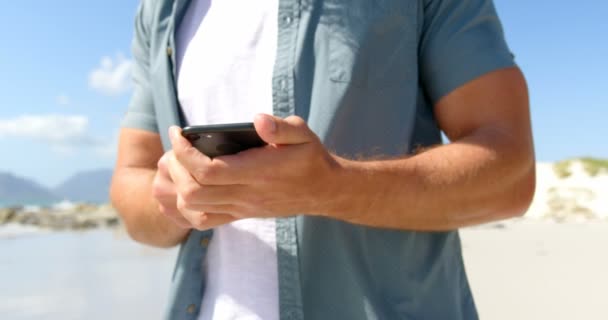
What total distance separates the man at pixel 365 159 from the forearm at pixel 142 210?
0.4 inches

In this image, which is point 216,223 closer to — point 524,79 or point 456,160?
point 456,160

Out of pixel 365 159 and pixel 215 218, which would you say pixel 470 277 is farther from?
pixel 215 218

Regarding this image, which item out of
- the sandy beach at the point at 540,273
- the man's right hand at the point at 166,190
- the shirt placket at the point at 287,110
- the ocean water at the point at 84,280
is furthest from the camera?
the ocean water at the point at 84,280

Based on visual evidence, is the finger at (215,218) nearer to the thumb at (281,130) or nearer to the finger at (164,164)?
the finger at (164,164)

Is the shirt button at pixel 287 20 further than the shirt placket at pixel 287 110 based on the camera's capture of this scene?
Yes

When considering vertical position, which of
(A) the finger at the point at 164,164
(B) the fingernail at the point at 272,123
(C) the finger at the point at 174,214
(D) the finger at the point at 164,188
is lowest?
(C) the finger at the point at 174,214

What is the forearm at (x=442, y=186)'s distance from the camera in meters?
1.03

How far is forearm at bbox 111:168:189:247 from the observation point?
4.54 ft

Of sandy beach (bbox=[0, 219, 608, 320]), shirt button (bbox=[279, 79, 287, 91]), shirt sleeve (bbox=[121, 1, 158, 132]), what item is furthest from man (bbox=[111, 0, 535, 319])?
sandy beach (bbox=[0, 219, 608, 320])

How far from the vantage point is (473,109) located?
1200 millimetres

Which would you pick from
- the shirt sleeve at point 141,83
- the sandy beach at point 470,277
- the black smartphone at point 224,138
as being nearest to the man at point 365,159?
the black smartphone at point 224,138

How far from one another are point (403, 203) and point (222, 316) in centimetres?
51

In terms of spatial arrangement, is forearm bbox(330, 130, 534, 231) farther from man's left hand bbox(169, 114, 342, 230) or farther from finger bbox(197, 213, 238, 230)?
finger bbox(197, 213, 238, 230)

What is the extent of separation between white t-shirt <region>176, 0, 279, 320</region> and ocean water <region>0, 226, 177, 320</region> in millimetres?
2880
